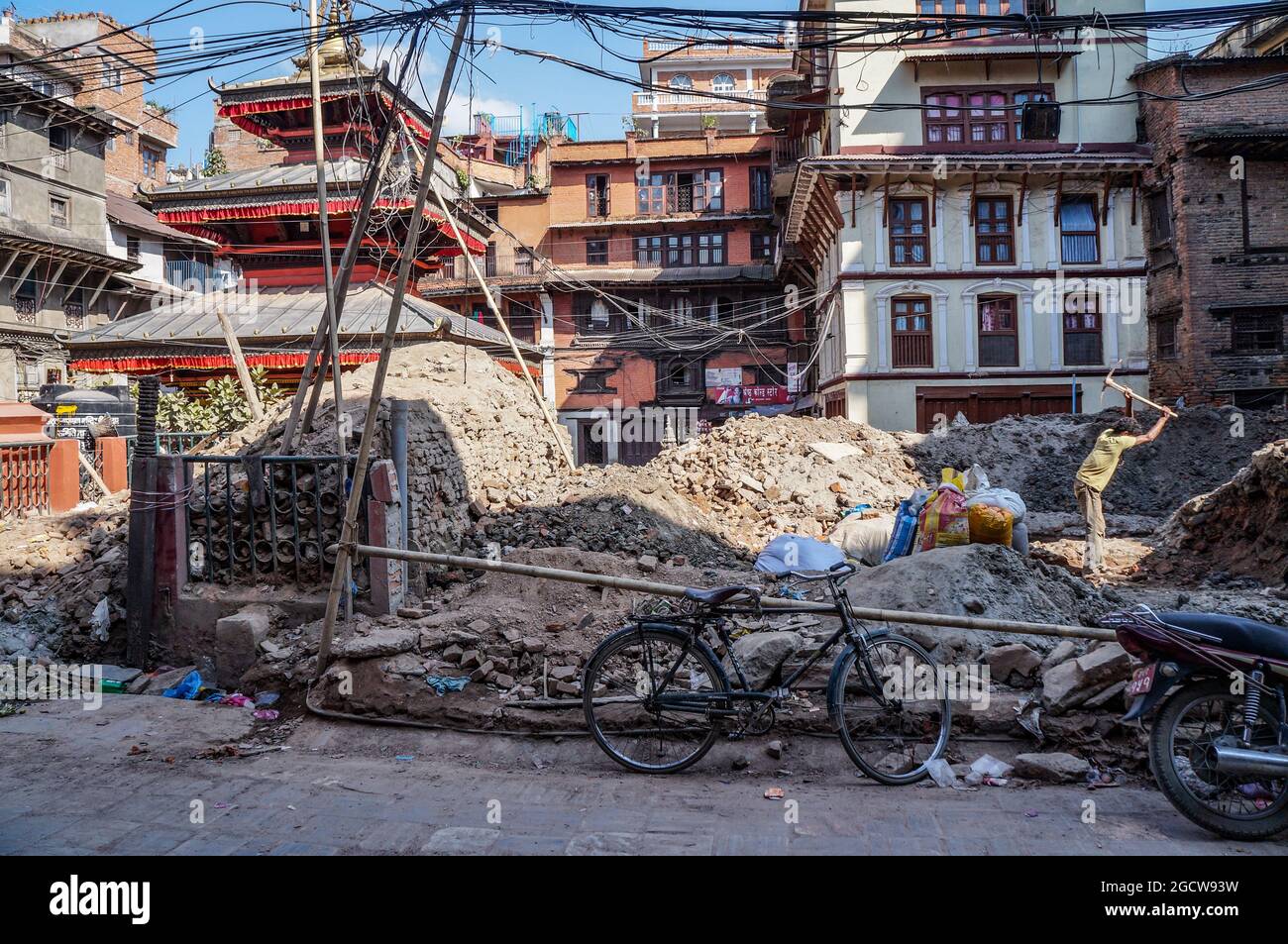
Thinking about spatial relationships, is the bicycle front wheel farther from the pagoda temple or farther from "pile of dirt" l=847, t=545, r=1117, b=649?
the pagoda temple

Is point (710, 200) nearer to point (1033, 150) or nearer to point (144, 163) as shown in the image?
point (1033, 150)

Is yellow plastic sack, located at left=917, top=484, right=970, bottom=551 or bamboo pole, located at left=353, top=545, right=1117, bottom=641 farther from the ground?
yellow plastic sack, located at left=917, top=484, right=970, bottom=551

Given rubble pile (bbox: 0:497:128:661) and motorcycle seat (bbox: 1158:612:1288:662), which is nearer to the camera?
motorcycle seat (bbox: 1158:612:1288:662)

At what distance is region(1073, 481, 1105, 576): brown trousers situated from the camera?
12188mm

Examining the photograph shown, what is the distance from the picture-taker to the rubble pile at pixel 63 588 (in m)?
8.12

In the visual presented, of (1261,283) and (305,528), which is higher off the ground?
(1261,283)

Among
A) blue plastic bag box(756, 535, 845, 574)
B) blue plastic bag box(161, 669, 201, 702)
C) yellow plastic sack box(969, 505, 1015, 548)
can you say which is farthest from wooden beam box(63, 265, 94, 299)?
yellow plastic sack box(969, 505, 1015, 548)

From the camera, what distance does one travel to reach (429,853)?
426 cm

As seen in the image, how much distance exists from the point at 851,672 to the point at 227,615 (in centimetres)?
534

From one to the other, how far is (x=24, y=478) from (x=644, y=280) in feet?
103

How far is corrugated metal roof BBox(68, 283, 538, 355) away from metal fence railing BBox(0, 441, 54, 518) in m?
6.87

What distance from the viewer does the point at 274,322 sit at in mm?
20562

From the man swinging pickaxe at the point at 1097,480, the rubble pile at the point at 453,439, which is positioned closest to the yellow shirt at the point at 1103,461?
the man swinging pickaxe at the point at 1097,480

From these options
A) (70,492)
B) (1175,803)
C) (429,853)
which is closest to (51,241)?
(70,492)
